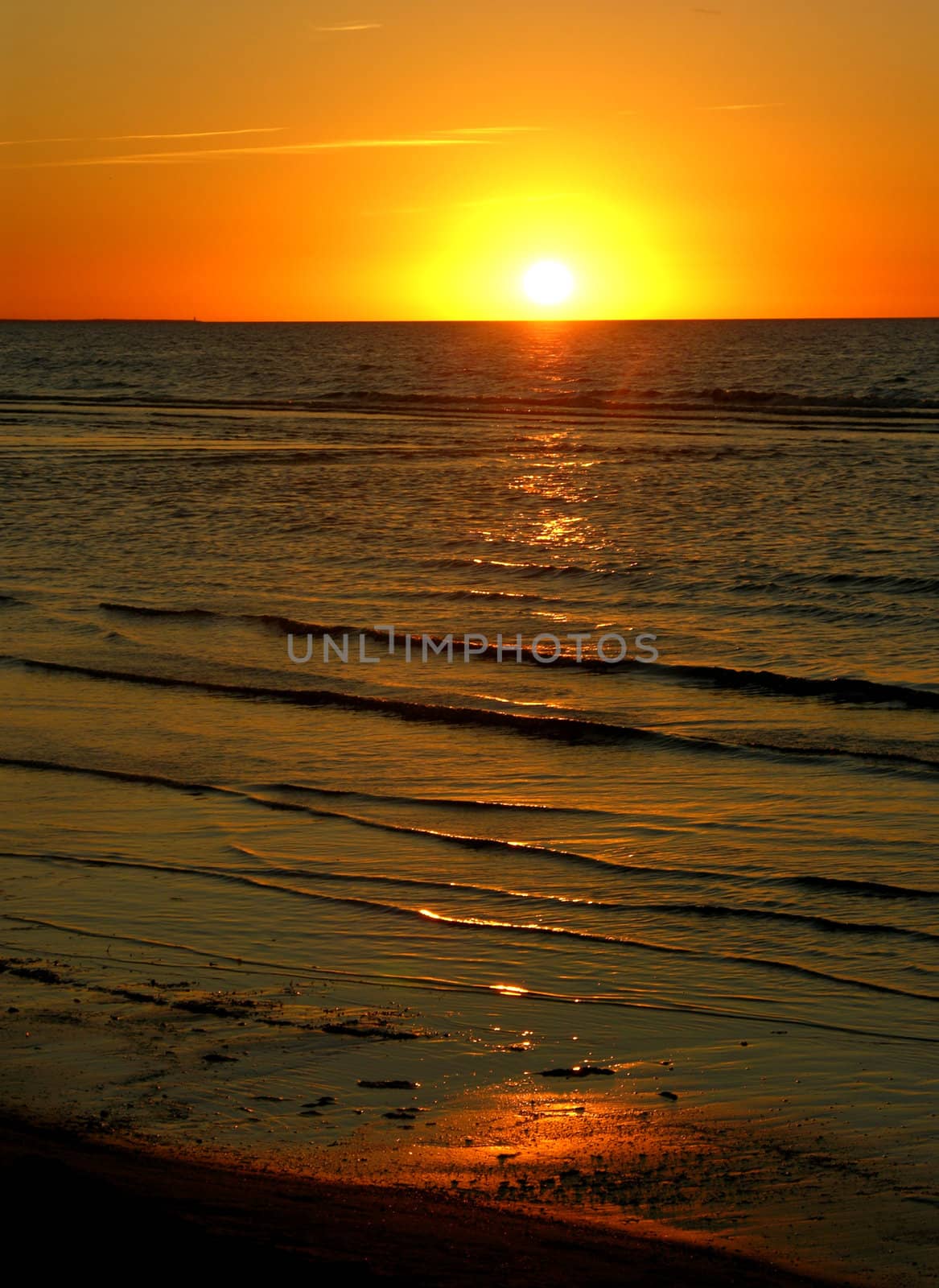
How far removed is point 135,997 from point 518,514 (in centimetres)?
1625

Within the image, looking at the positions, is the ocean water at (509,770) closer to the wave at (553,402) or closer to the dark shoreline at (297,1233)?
the dark shoreline at (297,1233)

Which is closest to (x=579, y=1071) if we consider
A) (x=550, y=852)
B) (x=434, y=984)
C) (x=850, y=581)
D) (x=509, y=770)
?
(x=434, y=984)

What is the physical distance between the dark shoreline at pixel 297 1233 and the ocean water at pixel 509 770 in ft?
2.79

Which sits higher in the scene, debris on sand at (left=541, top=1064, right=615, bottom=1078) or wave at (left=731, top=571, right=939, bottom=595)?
wave at (left=731, top=571, right=939, bottom=595)

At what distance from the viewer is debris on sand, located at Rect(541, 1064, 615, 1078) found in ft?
16.1

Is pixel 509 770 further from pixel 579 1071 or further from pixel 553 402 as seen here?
pixel 553 402

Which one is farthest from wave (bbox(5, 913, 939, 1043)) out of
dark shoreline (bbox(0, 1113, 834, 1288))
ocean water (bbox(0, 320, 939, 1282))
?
dark shoreline (bbox(0, 1113, 834, 1288))

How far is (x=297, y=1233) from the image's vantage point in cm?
363

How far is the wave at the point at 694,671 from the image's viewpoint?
10.7m

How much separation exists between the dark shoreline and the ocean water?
85 cm

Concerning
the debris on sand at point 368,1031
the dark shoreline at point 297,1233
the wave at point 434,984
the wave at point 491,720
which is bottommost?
the dark shoreline at point 297,1233

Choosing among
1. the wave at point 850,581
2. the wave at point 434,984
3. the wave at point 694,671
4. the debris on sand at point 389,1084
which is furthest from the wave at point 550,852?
the wave at point 850,581

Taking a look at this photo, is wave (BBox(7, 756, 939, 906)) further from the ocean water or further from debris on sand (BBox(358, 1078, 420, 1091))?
debris on sand (BBox(358, 1078, 420, 1091))

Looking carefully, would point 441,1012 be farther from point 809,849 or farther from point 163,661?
point 163,661
